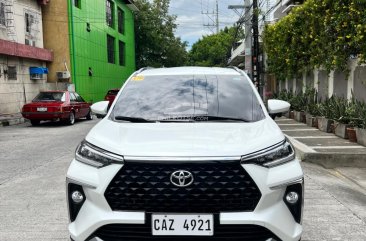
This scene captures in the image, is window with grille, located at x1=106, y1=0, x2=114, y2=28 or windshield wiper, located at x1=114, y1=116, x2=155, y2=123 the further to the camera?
window with grille, located at x1=106, y1=0, x2=114, y2=28

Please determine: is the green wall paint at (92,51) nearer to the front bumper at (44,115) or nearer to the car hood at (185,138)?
the front bumper at (44,115)

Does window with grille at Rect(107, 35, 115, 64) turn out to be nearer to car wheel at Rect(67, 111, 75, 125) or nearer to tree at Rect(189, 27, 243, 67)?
car wheel at Rect(67, 111, 75, 125)

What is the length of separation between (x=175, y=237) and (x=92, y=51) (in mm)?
31134

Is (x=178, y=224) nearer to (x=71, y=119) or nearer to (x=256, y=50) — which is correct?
(x=71, y=119)

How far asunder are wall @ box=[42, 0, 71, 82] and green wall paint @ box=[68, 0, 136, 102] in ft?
1.27

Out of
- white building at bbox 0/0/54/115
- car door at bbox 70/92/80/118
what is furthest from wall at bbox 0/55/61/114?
car door at bbox 70/92/80/118

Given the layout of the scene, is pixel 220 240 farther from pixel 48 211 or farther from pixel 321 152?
pixel 321 152

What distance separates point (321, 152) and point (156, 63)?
143 feet

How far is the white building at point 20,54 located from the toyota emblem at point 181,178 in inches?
764

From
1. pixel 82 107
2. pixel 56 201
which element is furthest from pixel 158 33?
pixel 56 201

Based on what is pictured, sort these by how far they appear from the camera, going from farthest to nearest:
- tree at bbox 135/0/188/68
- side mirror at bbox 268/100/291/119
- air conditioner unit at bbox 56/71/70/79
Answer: tree at bbox 135/0/188/68
air conditioner unit at bbox 56/71/70/79
side mirror at bbox 268/100/291/119

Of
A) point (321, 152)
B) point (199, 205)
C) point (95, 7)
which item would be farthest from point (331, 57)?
point (95, 7)

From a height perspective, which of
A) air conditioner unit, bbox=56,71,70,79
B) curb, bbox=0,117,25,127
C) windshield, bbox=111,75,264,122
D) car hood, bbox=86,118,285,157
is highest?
air conditioner unit, bbox=56,71,70,79

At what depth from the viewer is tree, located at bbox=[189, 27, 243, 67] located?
297ft
